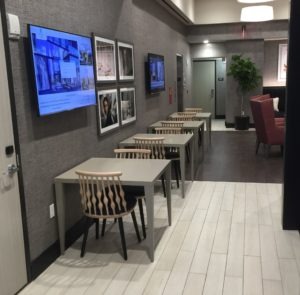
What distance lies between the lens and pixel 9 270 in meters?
2.59

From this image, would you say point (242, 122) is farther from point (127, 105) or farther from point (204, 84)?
point (127, 105)

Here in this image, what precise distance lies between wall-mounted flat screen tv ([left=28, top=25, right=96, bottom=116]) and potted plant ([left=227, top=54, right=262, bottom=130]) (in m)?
7.07

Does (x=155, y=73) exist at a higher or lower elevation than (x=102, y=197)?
higher

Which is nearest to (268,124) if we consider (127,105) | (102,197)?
(127,105)

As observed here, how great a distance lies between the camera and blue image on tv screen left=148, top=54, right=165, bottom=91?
619 cm

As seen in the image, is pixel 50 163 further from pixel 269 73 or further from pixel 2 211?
pixel 269 73

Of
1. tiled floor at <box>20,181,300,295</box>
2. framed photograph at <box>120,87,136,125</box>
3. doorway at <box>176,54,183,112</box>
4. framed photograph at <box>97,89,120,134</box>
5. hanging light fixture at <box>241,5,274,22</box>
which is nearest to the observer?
tiled floor at <box>20,181,300,295</box>

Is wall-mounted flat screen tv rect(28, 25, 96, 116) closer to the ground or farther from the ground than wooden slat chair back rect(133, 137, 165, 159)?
farther from the ground

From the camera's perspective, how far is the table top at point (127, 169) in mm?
3090

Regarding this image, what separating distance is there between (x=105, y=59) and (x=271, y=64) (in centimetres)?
796

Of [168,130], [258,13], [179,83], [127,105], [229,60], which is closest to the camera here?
[127,105]

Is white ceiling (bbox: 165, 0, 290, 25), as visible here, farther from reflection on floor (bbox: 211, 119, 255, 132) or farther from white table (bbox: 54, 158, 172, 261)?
white table (bbox: 54, 158, 172, 261)

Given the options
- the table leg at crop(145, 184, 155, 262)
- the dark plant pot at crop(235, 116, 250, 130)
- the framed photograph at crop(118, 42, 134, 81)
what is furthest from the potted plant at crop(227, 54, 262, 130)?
the table leg at crop(145, 184, 155, 262)

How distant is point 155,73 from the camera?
6.45 m
